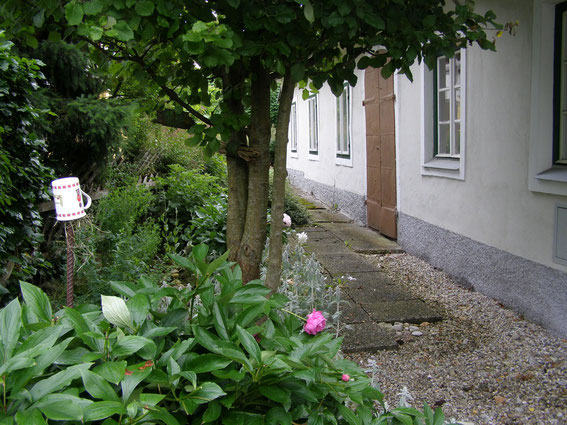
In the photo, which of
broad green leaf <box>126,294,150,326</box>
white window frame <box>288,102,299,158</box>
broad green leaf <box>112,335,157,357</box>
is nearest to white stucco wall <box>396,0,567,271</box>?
broad green leaf <box>126,294,150,326</box>

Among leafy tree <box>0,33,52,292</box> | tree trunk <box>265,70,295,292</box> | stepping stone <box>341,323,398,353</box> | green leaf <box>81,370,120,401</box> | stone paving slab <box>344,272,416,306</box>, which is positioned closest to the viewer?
green leaf <box>81,370,120,401</box>

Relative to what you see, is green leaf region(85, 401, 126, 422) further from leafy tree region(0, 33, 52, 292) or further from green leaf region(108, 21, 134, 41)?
leafy tree region(0, 33, 52, 292)

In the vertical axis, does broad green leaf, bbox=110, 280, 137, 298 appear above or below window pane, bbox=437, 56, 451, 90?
below

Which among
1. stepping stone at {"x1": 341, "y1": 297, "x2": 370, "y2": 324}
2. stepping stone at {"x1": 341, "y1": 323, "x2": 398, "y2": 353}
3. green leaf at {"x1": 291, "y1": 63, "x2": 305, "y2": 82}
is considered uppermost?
green leaf at {"x1": 291, "y1": 63, "x2": 305, "y2": 82}

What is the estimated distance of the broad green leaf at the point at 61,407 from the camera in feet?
3.30

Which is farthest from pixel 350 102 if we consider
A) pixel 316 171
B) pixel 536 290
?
pixel 536 290

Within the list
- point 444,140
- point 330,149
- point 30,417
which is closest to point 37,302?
point 30,417

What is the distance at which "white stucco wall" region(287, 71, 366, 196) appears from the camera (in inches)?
384

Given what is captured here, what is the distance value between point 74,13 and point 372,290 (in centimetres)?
425

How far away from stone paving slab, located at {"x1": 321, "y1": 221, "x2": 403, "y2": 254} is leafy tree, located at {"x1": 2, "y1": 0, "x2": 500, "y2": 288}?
485cm

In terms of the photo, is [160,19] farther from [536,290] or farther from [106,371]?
[536,290]

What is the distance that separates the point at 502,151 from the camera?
493 cm

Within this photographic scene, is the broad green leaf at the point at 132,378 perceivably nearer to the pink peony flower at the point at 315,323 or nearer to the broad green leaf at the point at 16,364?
the broad green leaf at the point at 16,364

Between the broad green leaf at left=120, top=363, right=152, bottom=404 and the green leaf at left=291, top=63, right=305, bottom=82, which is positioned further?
the green leaf at left=291, top=63, right=305, bottom=82
